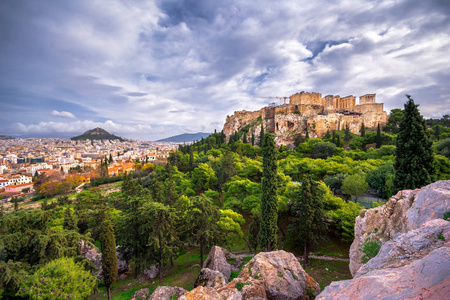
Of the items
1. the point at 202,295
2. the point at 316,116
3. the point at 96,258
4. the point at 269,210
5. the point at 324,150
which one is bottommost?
the point at 96,258

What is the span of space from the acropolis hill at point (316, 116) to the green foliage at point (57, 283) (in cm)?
5019

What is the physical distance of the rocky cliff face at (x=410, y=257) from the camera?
3.09 m

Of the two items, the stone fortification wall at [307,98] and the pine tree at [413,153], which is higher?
the stone fortification wall at [307,98]

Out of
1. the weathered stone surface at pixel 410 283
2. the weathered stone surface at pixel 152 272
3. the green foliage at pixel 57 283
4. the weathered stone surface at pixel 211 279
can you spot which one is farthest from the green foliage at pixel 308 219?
the green foliage at pixel 57 283

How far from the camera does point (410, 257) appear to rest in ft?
14.6

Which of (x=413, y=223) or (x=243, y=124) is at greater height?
(x=243, y=124)

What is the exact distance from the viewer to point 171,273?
14383mm

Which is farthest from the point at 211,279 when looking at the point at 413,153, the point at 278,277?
the point at 413,153

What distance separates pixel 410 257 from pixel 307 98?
64.7 m

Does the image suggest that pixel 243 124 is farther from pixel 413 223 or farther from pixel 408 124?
pixel 413 223

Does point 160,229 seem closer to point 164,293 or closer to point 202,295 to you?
point 164,293

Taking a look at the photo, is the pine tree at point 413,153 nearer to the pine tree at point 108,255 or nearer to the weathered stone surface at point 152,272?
the weathered stone surface at point 152,272

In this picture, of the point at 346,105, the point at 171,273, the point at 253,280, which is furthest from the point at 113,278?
A: the point at 346,105

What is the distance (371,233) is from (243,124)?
65.1 meters
